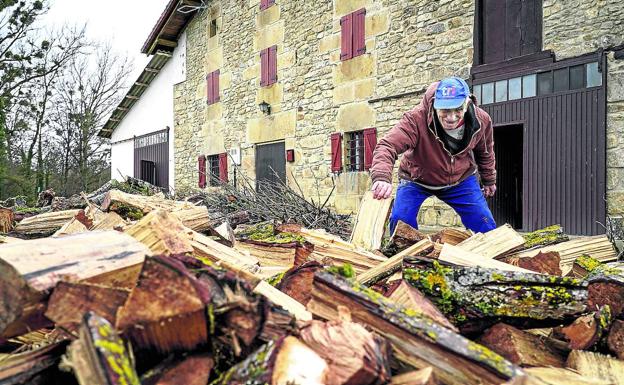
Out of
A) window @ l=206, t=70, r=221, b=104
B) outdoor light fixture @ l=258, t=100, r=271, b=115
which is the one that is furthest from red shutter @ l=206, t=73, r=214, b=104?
outdoor light fixture @ l=258, t=100, r=271, b=115

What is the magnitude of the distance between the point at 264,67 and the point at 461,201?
35.4 ft

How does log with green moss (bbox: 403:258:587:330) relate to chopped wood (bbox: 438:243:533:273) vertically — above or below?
below

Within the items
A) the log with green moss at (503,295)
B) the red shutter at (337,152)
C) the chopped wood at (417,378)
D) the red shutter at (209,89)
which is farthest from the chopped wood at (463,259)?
the red shutter at (209,89)

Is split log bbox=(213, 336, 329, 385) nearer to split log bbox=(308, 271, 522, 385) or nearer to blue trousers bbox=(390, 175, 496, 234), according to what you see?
split log bbox=(308, 271, 522, 385)

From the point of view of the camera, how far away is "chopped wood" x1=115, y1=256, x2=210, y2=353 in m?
1.26

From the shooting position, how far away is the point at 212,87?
16.5m

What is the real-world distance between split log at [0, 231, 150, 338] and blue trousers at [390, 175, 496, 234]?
2.81 m

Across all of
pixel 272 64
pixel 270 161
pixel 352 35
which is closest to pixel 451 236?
pixel 352 35

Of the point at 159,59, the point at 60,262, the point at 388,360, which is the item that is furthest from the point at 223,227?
the point at 159,59

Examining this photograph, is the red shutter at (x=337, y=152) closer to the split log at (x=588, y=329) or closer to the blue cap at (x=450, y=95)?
the blue cap at (x=450, y=95)

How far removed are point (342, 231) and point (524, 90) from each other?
4.39m

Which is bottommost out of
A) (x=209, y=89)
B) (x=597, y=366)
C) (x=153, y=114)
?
(x=597, y=366)

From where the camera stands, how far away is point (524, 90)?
8469 mm

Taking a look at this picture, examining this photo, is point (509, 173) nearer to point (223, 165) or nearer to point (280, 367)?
point (223, 165)
